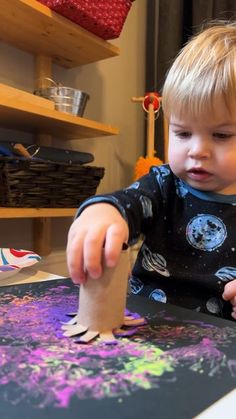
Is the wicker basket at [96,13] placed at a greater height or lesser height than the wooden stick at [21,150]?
greater

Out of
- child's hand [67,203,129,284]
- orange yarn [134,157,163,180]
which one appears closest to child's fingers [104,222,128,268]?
child's hand [67,203,129,284]

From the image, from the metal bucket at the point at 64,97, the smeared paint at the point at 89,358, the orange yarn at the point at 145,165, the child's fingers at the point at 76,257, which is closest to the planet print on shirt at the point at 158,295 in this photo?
the smeared paint at the point at 89,358

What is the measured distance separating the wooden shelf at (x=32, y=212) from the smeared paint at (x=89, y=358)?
680 millimetres

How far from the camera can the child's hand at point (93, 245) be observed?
375 mm

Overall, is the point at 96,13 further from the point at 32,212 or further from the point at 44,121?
the point at 32,212

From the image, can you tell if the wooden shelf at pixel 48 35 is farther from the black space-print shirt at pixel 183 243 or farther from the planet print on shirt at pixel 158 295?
the planet print on shirt at pixel 158 295

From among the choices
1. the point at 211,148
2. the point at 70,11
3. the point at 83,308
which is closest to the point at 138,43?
the point at 70,11

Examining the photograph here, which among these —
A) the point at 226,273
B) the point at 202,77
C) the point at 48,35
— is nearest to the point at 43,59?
the point at 48,35

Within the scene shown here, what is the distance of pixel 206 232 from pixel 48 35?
948 millimetres

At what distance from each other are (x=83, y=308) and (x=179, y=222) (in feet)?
1.03

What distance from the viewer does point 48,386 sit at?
28cm

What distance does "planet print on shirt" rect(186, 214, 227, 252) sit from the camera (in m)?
0.65

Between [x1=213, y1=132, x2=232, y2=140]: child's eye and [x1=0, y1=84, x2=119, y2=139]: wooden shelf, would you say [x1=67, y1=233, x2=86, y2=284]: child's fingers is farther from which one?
Result: [x1=0, y1=84, x2=119, y2=139]: wooden shelf

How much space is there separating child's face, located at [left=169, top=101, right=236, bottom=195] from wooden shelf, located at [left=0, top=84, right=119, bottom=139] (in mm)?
609
